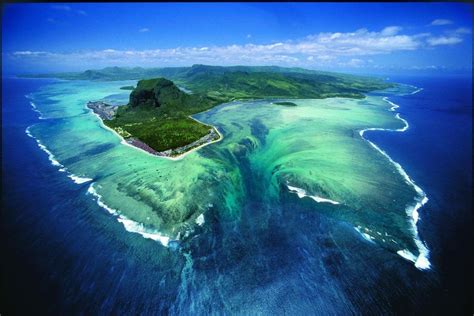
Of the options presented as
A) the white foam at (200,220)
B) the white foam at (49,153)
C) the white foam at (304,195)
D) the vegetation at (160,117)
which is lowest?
the white foam at (200,220)

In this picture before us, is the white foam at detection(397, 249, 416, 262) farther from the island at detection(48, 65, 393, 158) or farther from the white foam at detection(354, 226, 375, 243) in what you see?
the island at detection(48, 65, 393, 158)

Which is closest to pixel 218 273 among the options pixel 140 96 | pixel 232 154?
pixel 232 154

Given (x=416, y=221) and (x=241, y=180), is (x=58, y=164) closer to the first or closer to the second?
(x=241, y=180)

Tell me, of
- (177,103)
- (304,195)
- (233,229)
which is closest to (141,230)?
(233,229)

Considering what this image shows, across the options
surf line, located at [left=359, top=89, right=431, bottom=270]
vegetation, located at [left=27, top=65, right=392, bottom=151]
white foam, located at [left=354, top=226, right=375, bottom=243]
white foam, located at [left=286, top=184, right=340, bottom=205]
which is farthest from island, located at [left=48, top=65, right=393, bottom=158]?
surf line, located at [left=359, top=89, right=431, bottom=270]

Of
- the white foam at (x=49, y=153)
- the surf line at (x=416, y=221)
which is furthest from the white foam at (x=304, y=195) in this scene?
the white foam at (x=49, y=153)

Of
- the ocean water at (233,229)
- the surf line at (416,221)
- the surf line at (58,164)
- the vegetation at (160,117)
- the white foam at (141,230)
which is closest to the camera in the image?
the ocean water at (233,229)

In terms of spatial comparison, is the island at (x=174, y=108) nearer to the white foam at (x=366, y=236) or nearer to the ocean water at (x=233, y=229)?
the ocean water at (x=233, y=229)
